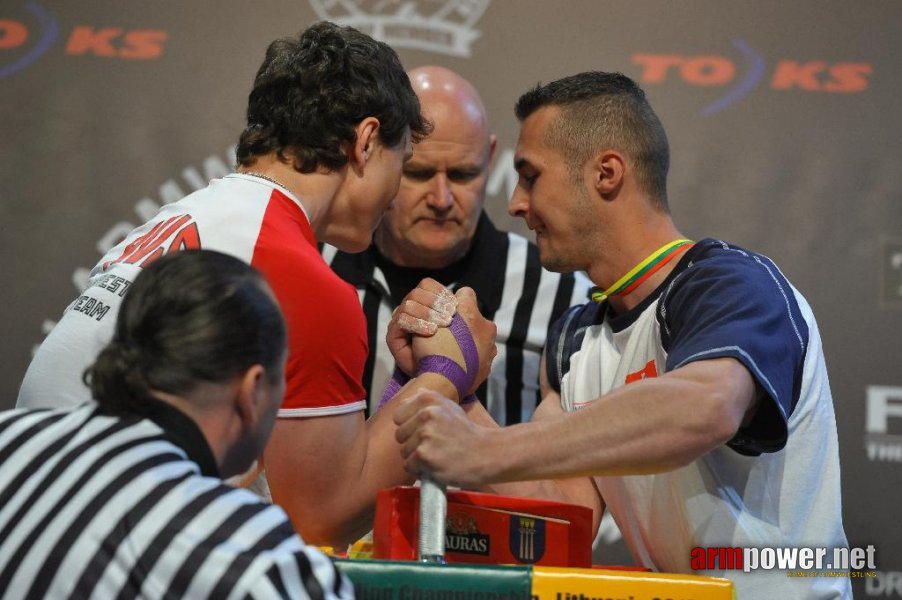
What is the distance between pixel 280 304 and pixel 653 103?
1.62 meters

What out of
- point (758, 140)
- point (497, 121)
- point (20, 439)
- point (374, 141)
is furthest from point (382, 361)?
point (20, 439)

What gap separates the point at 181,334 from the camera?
1.08 m

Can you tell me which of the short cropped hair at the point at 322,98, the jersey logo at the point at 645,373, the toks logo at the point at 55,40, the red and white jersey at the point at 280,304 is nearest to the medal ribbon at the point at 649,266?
the jersey logo at the point at 645,373

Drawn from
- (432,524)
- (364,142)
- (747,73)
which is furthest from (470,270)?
(432,524)

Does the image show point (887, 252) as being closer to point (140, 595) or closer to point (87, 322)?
point (87, 322)

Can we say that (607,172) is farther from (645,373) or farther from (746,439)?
(746,439)

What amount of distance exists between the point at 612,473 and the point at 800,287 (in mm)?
1527

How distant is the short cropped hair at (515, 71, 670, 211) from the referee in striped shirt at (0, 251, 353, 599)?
3.36 feet

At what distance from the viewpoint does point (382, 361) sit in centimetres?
262

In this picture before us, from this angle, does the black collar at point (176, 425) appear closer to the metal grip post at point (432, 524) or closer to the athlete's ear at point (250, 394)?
the athlete's ear at point (250, 394)

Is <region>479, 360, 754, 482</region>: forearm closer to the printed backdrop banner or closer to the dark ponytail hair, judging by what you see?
the dark ponytail hair

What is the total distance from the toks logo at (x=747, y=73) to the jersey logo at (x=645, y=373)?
1.18m

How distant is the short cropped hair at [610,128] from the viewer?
2031mm

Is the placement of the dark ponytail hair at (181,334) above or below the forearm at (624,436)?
above
